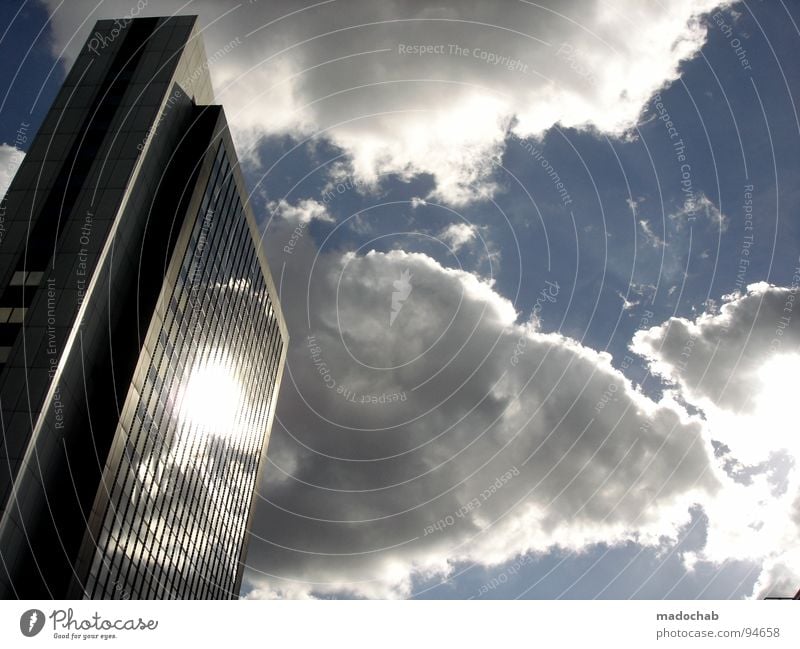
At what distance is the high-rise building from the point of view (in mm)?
35844

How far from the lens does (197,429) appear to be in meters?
63.6

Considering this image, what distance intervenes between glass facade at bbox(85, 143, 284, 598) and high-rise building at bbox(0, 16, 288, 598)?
0.28 meters

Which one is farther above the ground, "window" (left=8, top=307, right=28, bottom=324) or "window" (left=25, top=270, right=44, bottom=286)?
"window" (left=25, top=270, right=44, bottom=286)

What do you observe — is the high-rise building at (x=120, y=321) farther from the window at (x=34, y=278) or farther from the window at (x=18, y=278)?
the window at (x=18, y=278)

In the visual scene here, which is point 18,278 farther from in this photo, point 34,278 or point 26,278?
point 34,278

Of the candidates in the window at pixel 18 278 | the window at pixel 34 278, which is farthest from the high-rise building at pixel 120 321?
the window at pixel 18 278

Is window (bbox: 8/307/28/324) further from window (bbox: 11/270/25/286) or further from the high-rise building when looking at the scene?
window (bbox: 11/270/25/286)

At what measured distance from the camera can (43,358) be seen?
3553 cm

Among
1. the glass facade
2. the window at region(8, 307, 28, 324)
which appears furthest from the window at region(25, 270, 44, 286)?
the glass facade

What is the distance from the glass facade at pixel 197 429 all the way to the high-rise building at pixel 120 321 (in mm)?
283

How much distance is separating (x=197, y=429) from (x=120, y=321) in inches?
830

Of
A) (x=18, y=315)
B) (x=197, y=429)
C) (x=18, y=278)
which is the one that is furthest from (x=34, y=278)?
(x=197, y=429)
